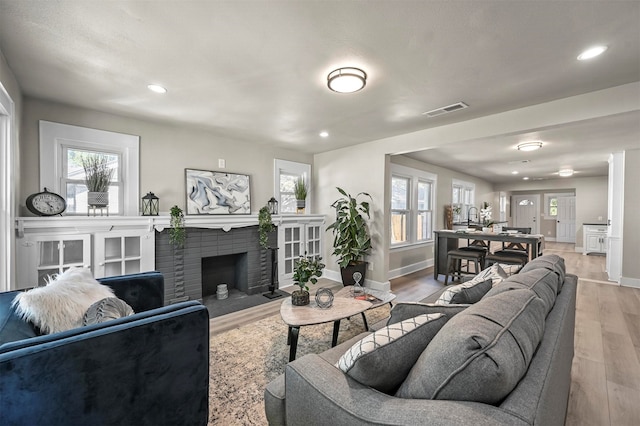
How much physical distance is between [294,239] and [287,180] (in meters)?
1.08

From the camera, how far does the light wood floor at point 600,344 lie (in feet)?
5.83

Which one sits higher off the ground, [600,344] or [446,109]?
[446,109]

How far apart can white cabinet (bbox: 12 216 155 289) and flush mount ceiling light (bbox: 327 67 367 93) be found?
261 cm

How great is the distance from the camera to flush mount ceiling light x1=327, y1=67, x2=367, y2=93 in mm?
2248

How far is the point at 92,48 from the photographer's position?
6.46 feet

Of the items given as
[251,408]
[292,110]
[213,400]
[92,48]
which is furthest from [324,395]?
[292,110]

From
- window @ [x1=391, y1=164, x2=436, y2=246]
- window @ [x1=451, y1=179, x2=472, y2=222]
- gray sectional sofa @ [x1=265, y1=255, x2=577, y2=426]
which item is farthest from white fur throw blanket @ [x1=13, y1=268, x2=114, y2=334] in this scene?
window @ [x1=451, y1=179, x2=472, y2=222]

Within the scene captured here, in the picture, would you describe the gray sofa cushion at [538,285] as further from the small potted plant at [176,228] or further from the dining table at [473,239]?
the small potted plant at [176,228]

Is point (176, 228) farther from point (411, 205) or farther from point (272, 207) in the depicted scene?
point (411, 205)

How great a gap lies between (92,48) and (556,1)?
290 centimetres

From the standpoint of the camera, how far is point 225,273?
4340 millimetres

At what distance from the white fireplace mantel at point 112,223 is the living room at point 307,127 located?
0.17 metres

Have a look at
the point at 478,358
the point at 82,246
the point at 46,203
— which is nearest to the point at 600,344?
the point at 478,358

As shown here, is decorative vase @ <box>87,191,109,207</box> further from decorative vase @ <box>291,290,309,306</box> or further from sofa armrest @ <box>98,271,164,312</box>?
decorative vase @ <box>291,290,309,306</box>
